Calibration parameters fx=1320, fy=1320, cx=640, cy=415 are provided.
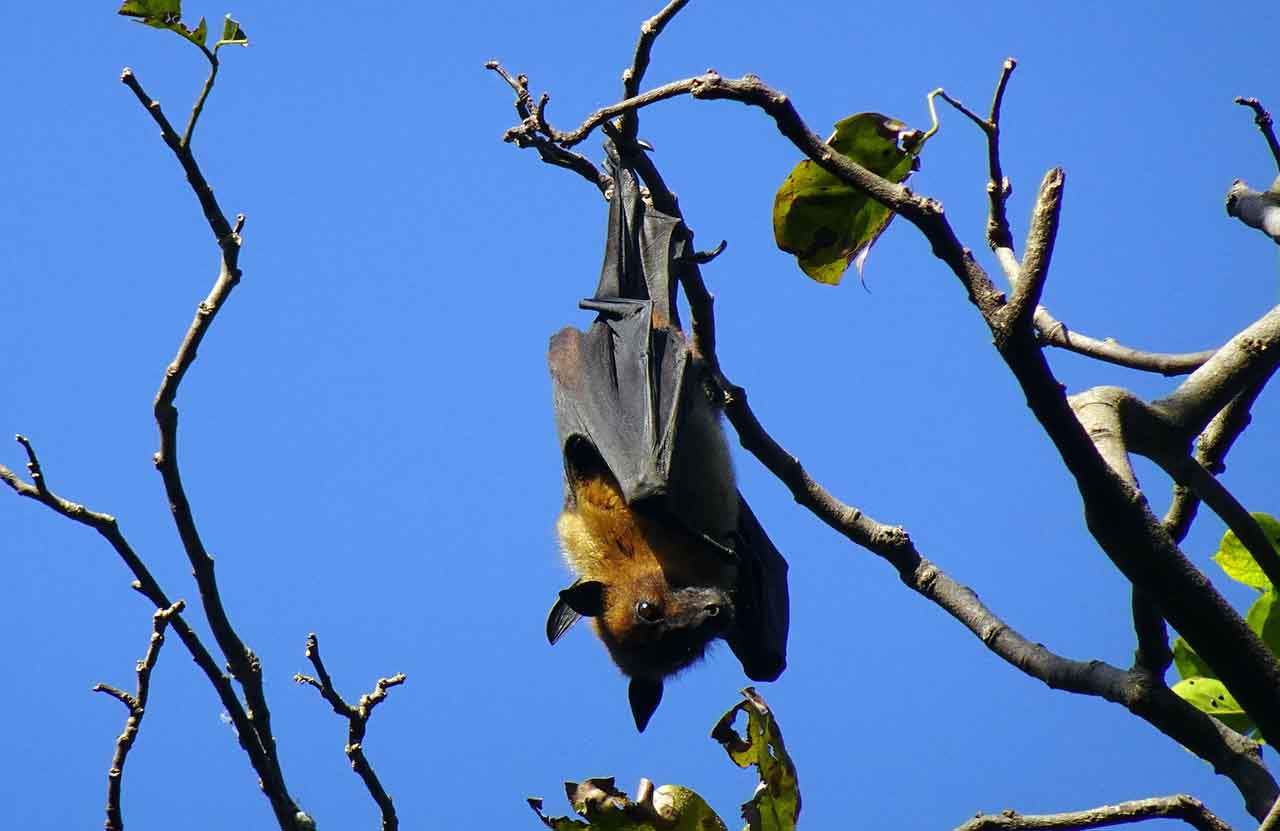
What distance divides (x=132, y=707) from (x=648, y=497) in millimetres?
3525

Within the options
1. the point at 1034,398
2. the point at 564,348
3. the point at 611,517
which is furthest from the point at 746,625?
the point at 1034,398

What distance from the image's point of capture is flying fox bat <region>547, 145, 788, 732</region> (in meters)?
7.07

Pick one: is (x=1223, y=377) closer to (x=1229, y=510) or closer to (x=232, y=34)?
(x=1229, y=510)

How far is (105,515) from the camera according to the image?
3.78m

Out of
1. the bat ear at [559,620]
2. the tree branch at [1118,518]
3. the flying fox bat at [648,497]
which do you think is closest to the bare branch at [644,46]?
the tree branch at [1118,518]

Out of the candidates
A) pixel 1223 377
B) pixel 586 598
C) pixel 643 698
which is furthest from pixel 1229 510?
pixel 643 698

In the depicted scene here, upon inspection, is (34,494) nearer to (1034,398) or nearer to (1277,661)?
(1034,398)

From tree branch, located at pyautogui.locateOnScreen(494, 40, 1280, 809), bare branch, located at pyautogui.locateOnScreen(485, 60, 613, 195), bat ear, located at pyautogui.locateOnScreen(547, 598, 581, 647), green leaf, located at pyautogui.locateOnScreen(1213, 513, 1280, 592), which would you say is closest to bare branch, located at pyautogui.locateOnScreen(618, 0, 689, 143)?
bare branch, located at pyautogui.locateOnScreen(485, 60, 613, 195)

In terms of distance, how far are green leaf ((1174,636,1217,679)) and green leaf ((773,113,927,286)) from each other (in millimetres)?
1849

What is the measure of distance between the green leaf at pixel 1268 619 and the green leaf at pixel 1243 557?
25 centimetres

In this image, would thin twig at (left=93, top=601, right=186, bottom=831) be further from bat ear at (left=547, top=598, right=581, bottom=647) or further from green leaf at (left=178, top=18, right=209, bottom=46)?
bat ear at (left=547, top=598, right=581, bottom=647)

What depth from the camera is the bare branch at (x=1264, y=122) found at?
418 cm

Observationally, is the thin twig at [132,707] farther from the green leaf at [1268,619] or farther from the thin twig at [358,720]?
the green leaf at [1268,619]

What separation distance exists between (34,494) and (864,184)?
106 inches
